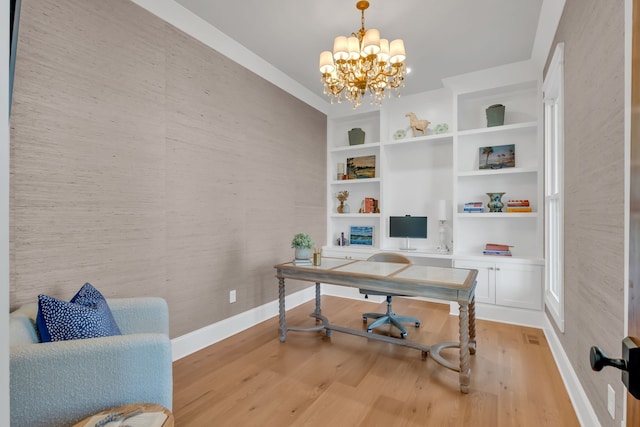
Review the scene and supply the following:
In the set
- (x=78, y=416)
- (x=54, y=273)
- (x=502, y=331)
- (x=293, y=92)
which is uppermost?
(x=293, y=92)

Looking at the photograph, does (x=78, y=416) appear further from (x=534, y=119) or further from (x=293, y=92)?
(x=534, y=119)

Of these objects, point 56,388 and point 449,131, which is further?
point 449,131

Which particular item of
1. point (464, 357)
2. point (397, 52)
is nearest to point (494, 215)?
point (464, 357)

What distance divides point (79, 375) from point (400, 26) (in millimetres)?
3271

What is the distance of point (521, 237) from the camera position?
3.68 m

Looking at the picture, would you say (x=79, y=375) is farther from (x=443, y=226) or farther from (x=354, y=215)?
(x=443, y=226)

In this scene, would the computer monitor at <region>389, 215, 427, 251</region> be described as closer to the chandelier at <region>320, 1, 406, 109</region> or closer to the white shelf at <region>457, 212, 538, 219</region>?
the white shelf at <region>457, 212, 538, 219</region>

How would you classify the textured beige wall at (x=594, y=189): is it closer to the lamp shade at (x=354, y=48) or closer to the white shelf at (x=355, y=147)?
the lamp shade at (x=354, y=48)

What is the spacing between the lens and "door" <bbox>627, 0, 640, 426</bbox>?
1.98 feet

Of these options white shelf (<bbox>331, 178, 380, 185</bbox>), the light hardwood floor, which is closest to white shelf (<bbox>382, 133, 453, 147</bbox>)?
white shelf (<bbox>331, 178, 380, 185</bbox>)

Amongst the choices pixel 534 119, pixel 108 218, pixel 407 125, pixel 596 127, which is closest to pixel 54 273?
pixel 108 218

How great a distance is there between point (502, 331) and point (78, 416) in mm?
3434

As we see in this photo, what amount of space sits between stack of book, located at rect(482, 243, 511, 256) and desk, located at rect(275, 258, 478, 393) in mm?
1245

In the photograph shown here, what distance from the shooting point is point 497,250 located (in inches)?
142
